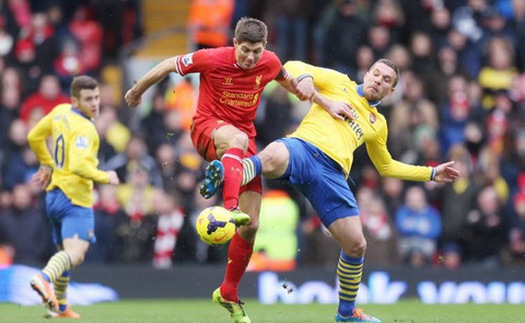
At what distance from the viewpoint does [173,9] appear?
819 inches

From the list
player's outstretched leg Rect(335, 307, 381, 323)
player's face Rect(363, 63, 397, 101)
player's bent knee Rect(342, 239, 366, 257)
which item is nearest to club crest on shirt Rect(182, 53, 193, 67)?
player's face Rect(363, 63, 397, 101)

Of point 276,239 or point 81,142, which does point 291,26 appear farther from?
point 81,142

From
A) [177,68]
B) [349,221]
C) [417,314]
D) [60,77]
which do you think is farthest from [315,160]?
[60,77]

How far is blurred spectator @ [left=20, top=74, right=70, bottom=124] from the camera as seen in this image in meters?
18.2

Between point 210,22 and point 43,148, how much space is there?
6456mm

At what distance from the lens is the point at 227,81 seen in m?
11.4

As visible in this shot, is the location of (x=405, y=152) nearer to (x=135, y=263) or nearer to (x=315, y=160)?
(x=135, y=263)

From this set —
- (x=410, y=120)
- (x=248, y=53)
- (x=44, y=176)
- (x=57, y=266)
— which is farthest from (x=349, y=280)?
(x=410, y=120)

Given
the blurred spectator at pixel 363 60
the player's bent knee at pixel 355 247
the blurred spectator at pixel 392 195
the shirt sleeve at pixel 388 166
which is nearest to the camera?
the player's bent knee at pixel 355 247

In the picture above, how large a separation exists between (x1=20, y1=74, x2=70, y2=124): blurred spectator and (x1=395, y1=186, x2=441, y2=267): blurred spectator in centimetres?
491

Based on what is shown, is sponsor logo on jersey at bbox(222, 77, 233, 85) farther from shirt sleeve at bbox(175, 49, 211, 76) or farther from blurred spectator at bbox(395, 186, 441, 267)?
blurred spectator at bbox(395, 186, 441, 267)

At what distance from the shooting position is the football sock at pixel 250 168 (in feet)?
35.9

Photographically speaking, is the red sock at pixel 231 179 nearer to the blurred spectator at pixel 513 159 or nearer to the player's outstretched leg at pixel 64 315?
the player's outstretched leg at pixel 64 315

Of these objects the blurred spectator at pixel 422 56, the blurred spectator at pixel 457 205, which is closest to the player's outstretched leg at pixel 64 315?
the blurred spectator at pixel 457 205
